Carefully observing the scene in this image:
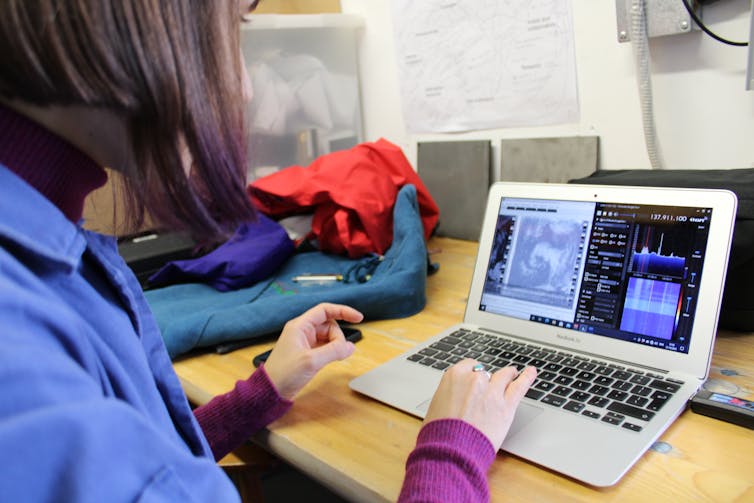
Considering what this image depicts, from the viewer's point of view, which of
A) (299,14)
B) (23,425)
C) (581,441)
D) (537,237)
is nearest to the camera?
(23,425)

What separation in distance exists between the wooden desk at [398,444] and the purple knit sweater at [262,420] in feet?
0.12

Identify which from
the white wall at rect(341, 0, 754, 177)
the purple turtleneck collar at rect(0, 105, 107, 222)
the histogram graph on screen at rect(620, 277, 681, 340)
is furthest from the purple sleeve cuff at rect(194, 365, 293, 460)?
the white wall at rect(341, 0, 754, 177)

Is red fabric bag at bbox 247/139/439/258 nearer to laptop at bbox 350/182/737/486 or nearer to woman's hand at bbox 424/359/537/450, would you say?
laptop at bbox 350/182/737/486

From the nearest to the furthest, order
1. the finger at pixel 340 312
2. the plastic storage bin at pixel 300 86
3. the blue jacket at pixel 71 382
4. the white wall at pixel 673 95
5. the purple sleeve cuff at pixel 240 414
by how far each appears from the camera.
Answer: the blue jacket at pixel 71 382 → the purple sleeve cuff at pixel 240 414 → the finger at pixel 340 312 → the white wall at pixel 673 95 → the plastic storage bin at pixel 300 86

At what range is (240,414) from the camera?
2.21 ft

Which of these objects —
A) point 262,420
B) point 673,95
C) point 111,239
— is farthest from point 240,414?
point 673,95

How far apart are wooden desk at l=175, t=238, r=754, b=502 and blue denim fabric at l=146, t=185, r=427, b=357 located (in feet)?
0.15

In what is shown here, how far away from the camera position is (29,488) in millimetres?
285

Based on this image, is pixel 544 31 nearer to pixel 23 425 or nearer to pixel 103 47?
pixel 103 47

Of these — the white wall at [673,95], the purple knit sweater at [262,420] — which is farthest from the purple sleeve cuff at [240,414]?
the white wall at [673,95]

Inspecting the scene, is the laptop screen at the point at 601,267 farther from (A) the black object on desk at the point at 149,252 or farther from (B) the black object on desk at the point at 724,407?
(A) the black object on desk at the point at 149,252

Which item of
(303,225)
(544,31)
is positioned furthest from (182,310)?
(544,31)

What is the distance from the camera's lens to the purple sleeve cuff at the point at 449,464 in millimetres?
469

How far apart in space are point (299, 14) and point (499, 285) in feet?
3.52
